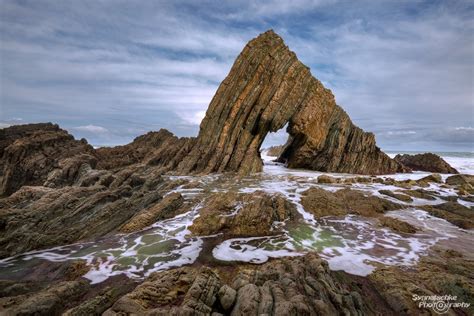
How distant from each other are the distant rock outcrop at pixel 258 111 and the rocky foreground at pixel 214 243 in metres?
1.93

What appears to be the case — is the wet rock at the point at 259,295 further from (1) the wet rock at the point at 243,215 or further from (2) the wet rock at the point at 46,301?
(1) the wet rock at the point at 243,215

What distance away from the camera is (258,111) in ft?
86.9

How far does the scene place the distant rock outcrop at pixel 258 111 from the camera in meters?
25.6

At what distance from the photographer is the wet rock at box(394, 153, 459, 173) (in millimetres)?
35219

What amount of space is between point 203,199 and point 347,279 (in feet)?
28.3

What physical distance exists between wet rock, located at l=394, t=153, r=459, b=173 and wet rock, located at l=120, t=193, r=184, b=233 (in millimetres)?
36649

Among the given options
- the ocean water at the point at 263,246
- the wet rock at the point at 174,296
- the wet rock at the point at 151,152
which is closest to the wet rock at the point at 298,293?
the wet rock at the point at 174,296

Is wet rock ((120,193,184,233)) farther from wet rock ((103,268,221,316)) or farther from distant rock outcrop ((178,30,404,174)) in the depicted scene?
distant rock outcrop ((178,30,404,174))

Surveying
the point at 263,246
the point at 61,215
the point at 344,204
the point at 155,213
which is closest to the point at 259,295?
the point at 263,246

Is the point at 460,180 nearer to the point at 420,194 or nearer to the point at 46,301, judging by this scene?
the point at 420,194

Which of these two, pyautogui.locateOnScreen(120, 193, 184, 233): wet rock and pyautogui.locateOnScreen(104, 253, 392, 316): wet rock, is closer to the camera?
pyautogui.locateOnScreen(104, 253, 392, 316): wet rock

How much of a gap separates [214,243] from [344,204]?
7.81m

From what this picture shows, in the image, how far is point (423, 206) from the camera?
44.1ft

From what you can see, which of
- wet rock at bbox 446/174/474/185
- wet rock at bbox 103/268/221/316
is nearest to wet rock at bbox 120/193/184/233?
wet rock at bbox 103/268/221/316
